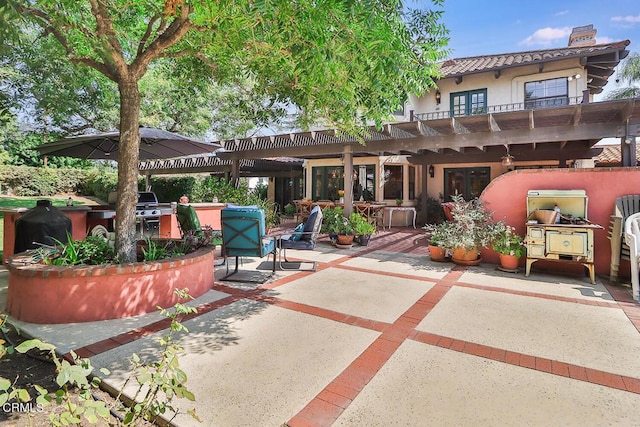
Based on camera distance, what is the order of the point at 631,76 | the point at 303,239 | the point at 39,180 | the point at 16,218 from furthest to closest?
the point at 39,180
the point at 631,76
the point at 303,239
the point at 16,218

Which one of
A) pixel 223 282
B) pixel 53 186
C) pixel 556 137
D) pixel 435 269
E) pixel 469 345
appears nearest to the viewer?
pixel 469 345

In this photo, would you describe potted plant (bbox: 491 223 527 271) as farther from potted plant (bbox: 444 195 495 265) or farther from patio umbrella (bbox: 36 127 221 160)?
patio umbrella (bbox: 36 127 221 160)

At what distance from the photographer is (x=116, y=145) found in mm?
7070

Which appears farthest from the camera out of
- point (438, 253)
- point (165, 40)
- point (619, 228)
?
point (438, 253)

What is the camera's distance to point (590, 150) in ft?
32.6

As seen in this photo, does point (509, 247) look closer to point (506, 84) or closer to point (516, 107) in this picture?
point (516, 107)

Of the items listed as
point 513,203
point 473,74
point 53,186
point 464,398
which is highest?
point 473,74

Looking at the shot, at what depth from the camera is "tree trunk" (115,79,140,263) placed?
4023mm

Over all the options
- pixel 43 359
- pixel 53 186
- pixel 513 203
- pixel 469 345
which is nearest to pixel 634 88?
pixel 513 203

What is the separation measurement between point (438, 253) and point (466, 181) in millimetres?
Result: 7675

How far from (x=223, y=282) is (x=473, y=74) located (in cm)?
1226

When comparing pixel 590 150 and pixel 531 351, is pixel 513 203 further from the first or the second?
pixel 590 150

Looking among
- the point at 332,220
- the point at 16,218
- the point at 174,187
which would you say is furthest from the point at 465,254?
the point at 174,187

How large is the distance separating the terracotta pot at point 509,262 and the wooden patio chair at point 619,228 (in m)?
1.29
